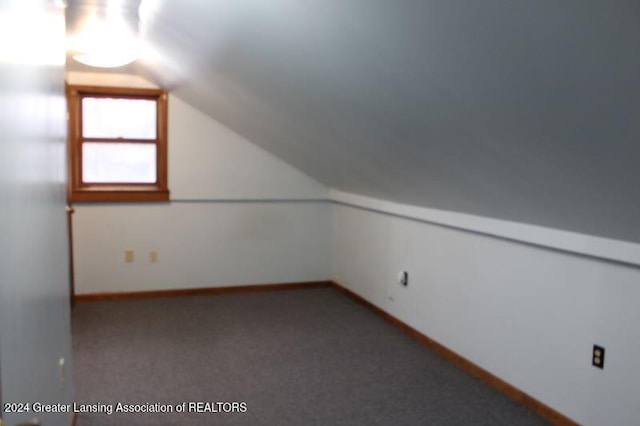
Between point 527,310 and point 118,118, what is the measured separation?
397cm

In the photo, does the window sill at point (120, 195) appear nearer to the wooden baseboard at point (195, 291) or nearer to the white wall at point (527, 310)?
the wooden baseboard at point (195, 291)

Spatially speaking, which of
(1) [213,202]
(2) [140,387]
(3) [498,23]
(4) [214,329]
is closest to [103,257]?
(1) [213,202]

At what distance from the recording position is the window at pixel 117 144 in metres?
5.16

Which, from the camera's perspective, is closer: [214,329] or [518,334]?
[518,334]

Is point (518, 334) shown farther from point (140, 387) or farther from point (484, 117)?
point (140, 387)

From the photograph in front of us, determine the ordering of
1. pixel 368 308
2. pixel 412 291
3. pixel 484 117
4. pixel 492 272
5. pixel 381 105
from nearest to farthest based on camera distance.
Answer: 1. pixel 484 117
2. pixel 381 105
3. pixel 492 272
4. pixel 412 291
5. pixel 368 308

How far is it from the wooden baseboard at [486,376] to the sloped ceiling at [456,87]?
0.97 meters

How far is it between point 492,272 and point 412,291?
3.30 ft

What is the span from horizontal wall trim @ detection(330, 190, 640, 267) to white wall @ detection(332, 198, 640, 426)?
0.05 m

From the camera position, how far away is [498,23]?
4.94 ft

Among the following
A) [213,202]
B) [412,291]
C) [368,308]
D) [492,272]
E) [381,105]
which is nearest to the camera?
[381,105]

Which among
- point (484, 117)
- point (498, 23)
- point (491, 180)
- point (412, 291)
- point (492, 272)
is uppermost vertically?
point (498, 23)

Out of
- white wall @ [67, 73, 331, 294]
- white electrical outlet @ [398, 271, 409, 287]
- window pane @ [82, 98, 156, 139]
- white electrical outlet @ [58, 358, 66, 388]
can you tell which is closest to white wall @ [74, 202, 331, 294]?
white wall @ [67, 73, 331, 294]

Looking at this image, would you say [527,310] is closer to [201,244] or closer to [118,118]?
[201,244]
